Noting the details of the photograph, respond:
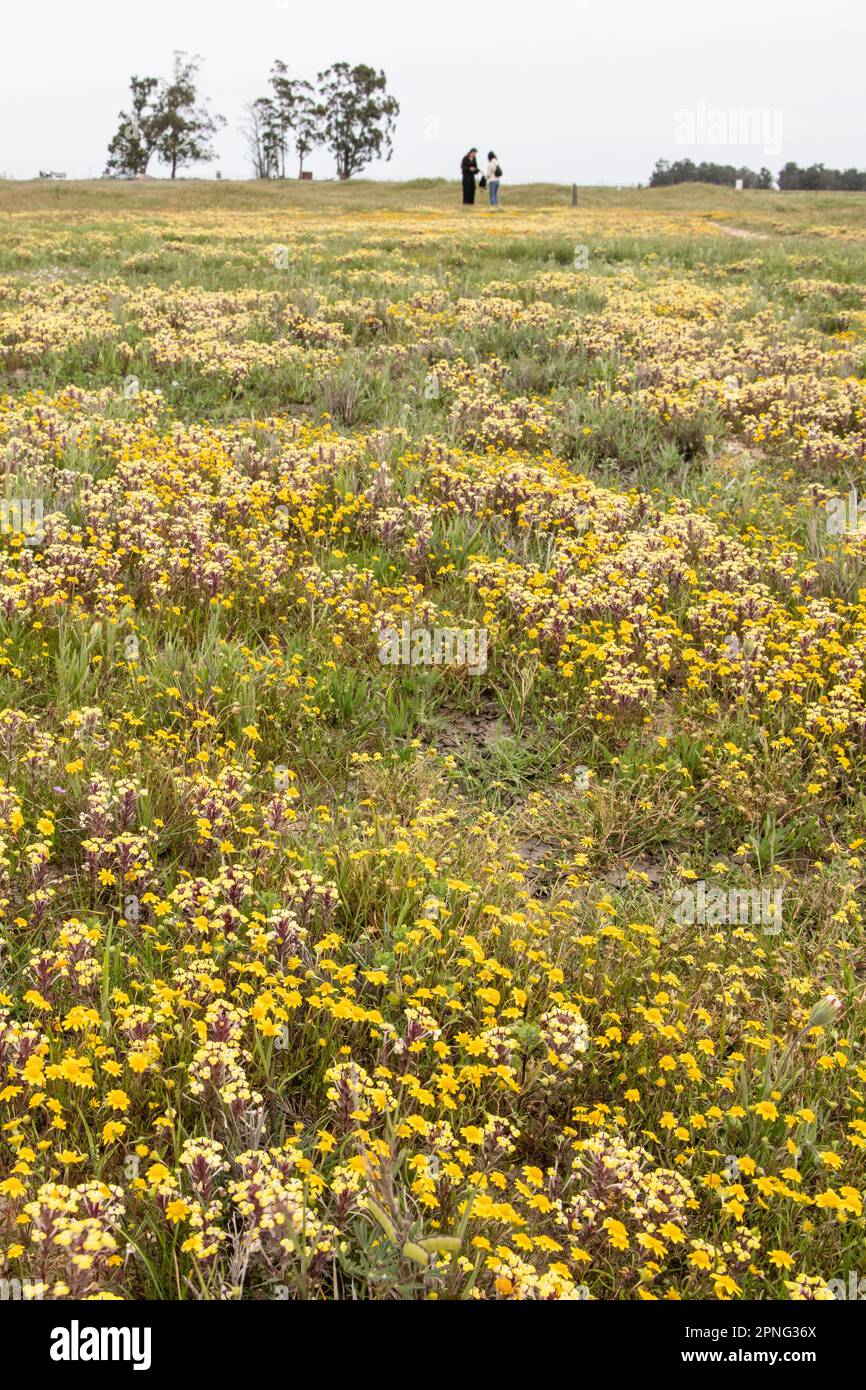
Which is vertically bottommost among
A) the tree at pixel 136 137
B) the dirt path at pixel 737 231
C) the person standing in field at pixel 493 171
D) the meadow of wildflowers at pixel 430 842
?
the meadow of wildflowers at pixel 430 842

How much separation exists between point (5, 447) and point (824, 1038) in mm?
7972

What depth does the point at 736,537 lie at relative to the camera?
8.20 m

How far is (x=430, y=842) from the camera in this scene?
467cm

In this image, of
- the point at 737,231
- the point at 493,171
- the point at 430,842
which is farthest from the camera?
the point at 493,171

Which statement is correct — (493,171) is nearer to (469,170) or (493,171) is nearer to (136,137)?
(469,170)

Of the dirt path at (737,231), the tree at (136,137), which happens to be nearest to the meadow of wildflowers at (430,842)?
the dirt path at (737,231)

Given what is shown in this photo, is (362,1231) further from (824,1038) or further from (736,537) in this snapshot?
(736,537)

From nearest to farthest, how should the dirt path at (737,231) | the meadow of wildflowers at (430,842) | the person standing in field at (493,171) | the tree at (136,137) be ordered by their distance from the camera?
the meadow of wildflowers at (430,842), the dirt path at (737,231), the person standing in field at (493,171), the tree at (136,137)

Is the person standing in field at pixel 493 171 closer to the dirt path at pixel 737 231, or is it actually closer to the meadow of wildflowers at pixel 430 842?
the dirt path at pixel 737 231

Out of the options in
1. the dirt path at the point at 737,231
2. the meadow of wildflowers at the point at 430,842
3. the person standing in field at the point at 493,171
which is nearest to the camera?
the meadow of wildflowers at the point at 430,842

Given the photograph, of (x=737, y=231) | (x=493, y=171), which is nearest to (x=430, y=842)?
(x=737, y=231)

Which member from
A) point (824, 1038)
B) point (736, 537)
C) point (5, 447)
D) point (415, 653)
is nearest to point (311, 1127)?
point (824, 1038)

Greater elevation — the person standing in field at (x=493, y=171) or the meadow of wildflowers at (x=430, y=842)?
the person standing in field at (x=493, y=171)

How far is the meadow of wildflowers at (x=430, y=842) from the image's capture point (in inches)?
118
